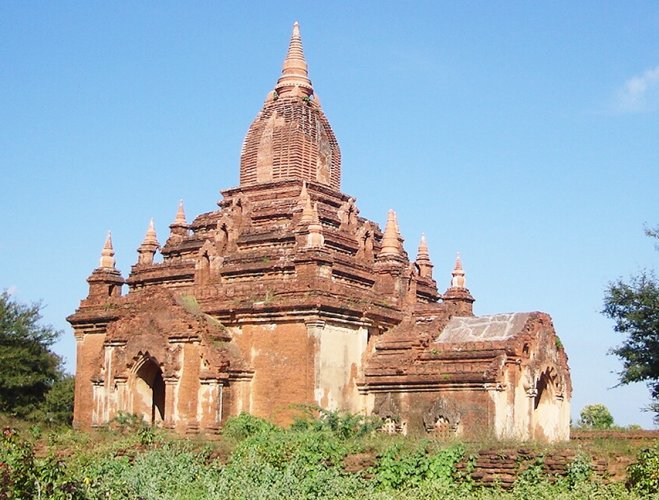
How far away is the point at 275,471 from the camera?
60.6 feet

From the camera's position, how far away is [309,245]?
26672 millimetres

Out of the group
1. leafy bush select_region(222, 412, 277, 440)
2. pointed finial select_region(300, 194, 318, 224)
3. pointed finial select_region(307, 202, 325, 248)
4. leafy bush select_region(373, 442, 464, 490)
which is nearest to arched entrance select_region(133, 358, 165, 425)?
leafy bush select_region(222, 412, 277, 440)

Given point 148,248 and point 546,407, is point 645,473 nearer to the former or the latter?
point 546,407

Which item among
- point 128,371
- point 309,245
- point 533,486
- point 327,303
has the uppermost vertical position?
point 309,245

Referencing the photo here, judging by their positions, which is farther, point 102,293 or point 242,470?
point 102,293

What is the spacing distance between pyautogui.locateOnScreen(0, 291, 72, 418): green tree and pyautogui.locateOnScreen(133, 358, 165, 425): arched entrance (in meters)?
10.7

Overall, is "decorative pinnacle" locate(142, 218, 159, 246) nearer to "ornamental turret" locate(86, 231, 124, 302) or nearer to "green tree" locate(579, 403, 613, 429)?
"ornamental turret" locate(86, 231, 124, 302)

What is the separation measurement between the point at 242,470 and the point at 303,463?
3.82 feet

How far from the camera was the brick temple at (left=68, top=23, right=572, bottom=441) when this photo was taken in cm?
2520

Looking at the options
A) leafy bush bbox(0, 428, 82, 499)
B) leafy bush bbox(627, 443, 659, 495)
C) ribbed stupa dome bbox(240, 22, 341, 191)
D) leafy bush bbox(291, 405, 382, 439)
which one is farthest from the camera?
ribbed stupa dome bbox(240, 22, 341, 191)

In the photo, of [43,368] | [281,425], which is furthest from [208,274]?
[43,368]

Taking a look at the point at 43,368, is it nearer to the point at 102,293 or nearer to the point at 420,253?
the point at 102,293

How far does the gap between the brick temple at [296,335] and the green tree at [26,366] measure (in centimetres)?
823

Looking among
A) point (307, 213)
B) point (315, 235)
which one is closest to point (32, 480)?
point (315, 235)
